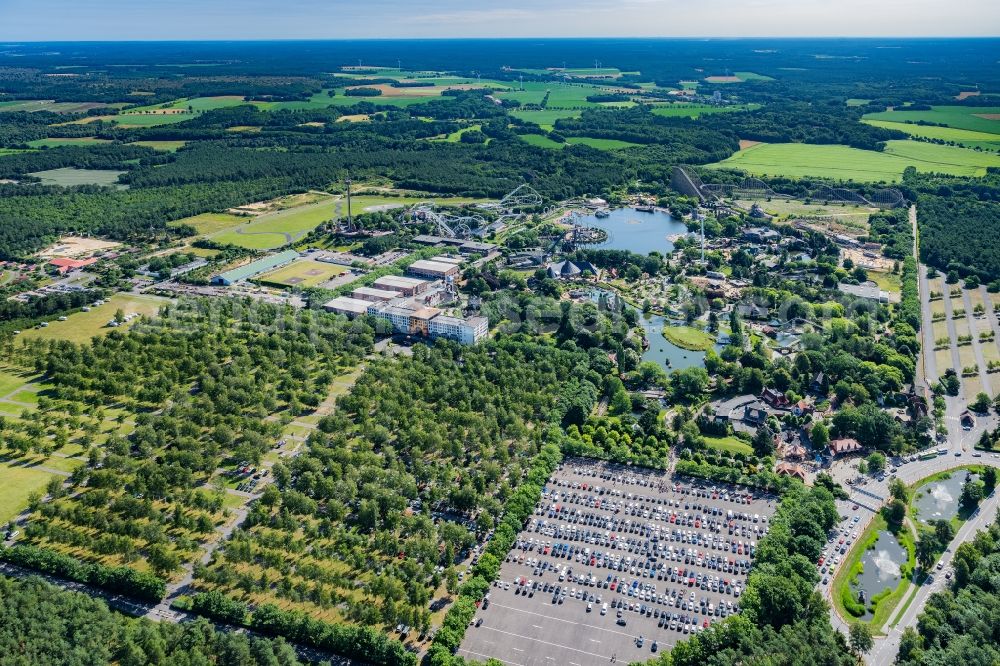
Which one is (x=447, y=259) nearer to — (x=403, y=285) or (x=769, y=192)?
(x=403, y=285)

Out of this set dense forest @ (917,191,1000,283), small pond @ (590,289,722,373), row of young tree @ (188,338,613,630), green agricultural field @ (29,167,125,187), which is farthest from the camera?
green agricultural field @ (29,167,125,187)

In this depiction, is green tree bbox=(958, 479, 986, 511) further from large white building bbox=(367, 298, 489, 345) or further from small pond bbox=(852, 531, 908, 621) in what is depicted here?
large white building bbox=(367, 298, 489, 345)

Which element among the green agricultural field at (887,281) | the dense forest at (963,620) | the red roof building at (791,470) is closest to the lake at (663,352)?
the red roof building at (791,470)

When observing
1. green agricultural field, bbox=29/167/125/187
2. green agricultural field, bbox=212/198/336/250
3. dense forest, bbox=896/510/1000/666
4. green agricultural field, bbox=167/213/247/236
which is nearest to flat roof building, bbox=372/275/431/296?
green agricultural field, bbox=212/198/336/250

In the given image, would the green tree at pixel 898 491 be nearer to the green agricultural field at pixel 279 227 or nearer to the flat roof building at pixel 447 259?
the flat roof building at pixel 447 259

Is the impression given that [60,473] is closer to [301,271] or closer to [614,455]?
[614,455]

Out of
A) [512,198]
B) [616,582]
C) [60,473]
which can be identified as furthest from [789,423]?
[512,198]
